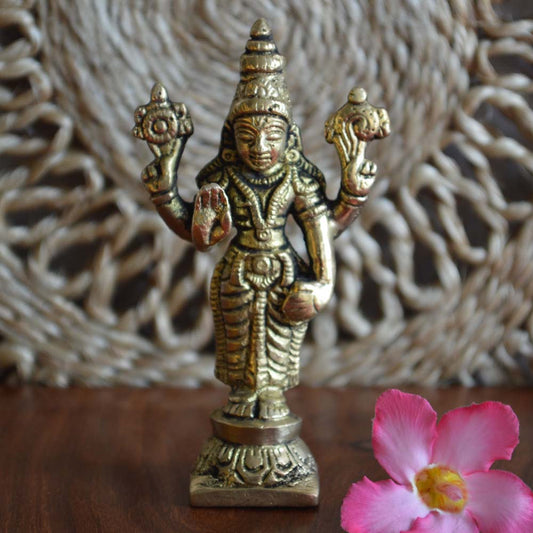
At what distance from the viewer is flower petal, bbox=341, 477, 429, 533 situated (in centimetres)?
55

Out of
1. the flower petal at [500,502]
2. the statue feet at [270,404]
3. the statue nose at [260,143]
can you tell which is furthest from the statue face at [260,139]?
the flower petal at [500,502]

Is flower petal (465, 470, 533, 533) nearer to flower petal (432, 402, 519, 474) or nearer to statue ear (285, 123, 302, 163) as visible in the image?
flower petal (432, 402, 519, 474)

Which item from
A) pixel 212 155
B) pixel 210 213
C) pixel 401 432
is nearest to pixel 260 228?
Result: pixel 210 213

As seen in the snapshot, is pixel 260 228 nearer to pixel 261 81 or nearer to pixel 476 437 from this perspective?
pixel 261 81

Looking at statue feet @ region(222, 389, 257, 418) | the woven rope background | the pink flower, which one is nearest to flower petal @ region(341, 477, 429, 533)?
the pink flower

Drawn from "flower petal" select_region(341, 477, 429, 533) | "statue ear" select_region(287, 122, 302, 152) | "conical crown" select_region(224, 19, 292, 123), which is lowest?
"flower petal" select_region(341, 477, 429, 533)

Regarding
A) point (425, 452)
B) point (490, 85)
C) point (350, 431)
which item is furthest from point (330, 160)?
point (425, 452)

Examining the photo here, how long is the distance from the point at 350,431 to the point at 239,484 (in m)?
0.21

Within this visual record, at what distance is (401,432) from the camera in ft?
1.92

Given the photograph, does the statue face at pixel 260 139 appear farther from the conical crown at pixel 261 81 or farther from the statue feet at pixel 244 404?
the statue feet at pixel 244 404

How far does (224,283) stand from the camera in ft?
2.04

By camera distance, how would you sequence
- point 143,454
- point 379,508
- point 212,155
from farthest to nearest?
1. point 212,155
2. point 143,454
3. point 379,508

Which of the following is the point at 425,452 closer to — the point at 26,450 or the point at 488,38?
the point at 26,450

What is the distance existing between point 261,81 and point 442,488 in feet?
1.06
